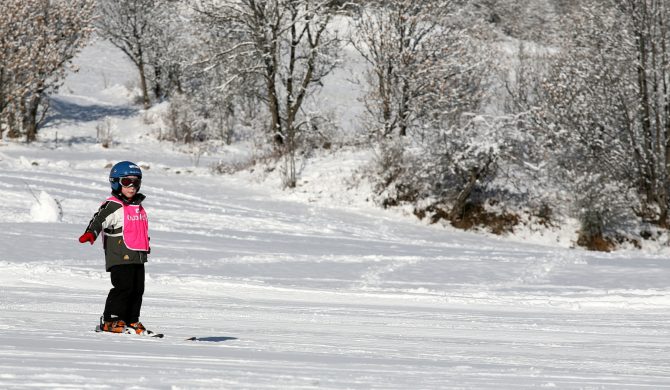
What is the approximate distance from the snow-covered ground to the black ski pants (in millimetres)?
349

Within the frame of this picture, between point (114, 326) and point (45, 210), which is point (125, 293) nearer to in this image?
point (114, 326)

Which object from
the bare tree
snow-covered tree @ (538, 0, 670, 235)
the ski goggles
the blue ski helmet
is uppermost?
the bare tree

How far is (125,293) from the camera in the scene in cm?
702

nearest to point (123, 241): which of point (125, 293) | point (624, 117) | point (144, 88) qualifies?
point (125, 293)

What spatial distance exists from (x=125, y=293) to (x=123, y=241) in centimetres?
45

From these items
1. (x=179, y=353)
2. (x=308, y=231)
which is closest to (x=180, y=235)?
(x=308, y=231)

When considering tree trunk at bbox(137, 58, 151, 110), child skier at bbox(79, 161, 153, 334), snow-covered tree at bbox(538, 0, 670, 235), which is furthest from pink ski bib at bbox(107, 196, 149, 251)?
tree trunk at bbox(137, 58, 151, 110)

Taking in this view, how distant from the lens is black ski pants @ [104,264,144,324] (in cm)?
699

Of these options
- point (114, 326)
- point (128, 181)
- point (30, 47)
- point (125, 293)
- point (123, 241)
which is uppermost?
point (30, 47)

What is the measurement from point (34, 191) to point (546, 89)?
1555 centimetres

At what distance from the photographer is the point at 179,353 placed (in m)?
5.83

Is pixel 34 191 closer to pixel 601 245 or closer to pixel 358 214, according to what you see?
pixel 358 214

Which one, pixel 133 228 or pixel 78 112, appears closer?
pixel 133 228

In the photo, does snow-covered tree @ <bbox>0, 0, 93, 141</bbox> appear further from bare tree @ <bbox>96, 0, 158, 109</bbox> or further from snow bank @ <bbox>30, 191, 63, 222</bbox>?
snow bank @ <bbox>30, 191, 63, 222</bbox>
